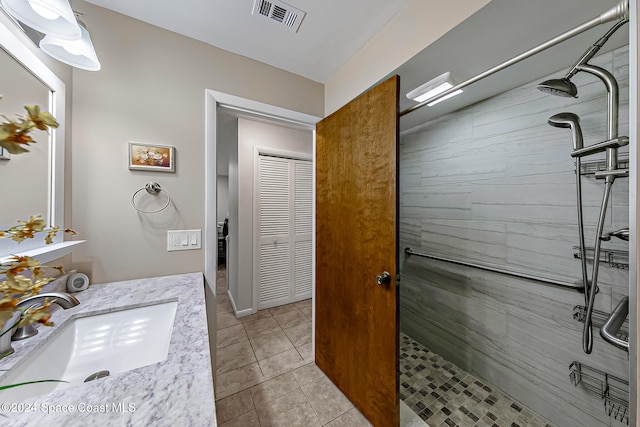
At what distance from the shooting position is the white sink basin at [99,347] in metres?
0.69

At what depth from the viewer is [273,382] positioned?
Result: 1.69 meters

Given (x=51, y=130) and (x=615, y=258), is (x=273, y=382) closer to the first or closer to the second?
(x=51, y=130)

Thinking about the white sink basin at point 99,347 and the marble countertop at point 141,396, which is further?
the white sink basin at point 99,347

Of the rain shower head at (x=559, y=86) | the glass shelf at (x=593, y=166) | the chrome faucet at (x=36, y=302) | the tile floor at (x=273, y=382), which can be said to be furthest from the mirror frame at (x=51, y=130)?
the glass shelf at (x=593, y=166)

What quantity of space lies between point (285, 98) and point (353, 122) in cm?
66

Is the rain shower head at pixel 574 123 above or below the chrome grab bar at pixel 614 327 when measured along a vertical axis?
above

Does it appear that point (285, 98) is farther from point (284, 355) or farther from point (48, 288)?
point (284, 355)

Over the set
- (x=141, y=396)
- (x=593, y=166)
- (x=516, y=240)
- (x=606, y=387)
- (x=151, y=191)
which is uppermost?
(x=593, y=166)

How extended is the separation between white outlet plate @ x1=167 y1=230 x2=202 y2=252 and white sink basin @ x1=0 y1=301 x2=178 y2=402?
438 millimetres

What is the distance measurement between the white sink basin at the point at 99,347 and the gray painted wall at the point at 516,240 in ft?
6.74

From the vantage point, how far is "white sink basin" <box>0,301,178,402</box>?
69cm

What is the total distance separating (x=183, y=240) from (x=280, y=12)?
58.0 inches

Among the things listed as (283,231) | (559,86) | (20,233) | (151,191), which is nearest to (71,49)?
(151,191)

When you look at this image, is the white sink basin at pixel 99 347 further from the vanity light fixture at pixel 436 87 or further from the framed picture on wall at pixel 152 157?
the vanity light fixture at pixel 436 87
